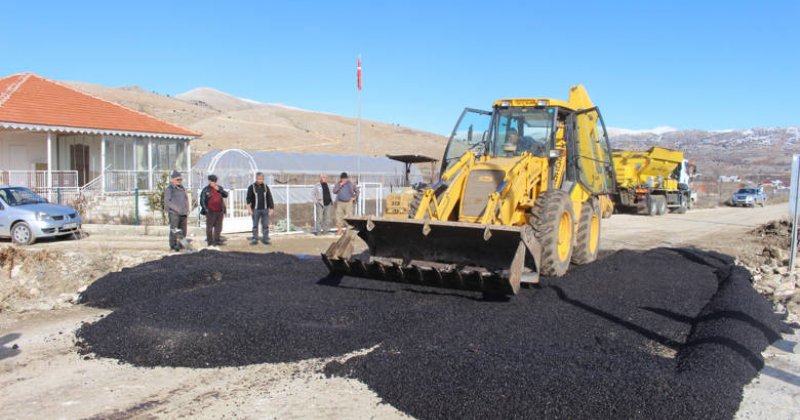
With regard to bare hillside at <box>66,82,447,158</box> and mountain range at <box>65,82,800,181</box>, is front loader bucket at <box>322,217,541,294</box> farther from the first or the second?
bare hillside at <box>66,82,447,158</box>

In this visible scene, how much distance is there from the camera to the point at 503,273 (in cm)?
666

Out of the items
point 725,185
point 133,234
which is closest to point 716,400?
point 133,234

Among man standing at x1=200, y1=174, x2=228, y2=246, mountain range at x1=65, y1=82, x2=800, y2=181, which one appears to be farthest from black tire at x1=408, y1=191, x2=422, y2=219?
mountain range at x1=65, y1=82, x2=800, y2=181

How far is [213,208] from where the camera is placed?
12.3 metres

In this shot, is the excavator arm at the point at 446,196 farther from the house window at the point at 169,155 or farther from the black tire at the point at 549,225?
the house window at the point at 169,155

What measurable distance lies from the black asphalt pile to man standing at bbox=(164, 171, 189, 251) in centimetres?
289

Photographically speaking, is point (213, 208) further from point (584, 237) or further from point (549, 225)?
point (549, 225)

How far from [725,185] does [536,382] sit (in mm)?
53804

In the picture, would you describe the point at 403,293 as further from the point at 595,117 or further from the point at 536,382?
the point at 595,117

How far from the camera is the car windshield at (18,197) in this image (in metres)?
13.9

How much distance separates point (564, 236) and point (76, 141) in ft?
66.2

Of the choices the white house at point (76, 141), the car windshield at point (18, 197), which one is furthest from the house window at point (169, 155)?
the car windshield at point (18, 197)

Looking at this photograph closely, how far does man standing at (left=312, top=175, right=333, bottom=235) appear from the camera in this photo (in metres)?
15.4

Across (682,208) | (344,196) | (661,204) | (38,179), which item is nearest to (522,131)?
(344,196)
